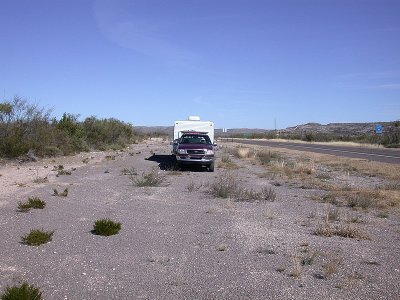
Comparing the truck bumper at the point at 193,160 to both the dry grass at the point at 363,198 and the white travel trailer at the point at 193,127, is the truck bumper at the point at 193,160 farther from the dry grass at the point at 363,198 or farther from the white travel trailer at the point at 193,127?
the dry grass at the point at 363,198

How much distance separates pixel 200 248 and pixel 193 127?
939 inches

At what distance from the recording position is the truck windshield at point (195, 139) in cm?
2755

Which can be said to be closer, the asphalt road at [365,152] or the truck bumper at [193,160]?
the truck bumper at [193,160]

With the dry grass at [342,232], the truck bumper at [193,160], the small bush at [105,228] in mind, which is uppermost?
the truck bumper at [193,160]

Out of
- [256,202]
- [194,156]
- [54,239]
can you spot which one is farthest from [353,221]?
[194,156]

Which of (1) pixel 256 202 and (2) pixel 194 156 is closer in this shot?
(1) pixel 256 202

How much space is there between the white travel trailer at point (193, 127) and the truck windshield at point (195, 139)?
411cm

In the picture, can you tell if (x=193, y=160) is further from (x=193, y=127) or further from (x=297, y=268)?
(x=297, y=268)

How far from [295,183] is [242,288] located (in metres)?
15.2

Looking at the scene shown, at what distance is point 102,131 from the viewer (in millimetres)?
51969

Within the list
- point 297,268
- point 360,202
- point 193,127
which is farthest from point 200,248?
point 193,127

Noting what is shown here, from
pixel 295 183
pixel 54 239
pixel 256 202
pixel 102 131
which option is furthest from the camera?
pixel 102 131

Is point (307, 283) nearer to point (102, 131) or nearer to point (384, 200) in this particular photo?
point (384, 200)

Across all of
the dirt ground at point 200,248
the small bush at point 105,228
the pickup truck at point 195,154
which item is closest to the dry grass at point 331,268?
the dirt ground at point 200,248
